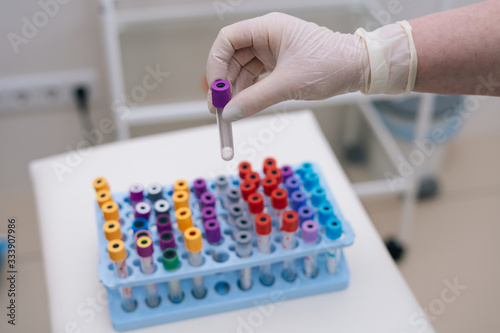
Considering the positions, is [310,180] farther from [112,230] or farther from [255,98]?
[112,230]

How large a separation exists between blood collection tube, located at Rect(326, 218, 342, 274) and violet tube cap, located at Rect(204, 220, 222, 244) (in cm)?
20

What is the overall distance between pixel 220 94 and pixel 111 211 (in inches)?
12.1

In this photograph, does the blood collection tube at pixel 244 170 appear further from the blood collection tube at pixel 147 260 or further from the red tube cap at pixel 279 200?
the blood collection tube at pixel 147 260

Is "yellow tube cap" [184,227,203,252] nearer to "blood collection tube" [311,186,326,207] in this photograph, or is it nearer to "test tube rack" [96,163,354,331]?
"test tube rack" [96,163,354,331]

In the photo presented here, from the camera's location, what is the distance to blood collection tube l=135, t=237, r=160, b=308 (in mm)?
922

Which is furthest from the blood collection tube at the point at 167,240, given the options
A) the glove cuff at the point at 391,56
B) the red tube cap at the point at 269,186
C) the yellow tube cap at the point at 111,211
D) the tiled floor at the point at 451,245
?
the tiled floor at the point at 451,245

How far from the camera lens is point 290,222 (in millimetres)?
962

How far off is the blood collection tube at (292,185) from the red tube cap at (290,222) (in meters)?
0.10

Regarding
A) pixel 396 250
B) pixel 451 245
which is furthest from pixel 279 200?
pixel 451 245

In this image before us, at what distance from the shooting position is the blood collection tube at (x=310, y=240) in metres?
0.97

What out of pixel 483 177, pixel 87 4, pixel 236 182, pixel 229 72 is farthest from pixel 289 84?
pixel 483 177

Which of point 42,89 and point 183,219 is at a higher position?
point 42,89

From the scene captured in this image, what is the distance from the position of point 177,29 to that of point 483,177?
1.43 meters

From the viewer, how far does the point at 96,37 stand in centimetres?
204
